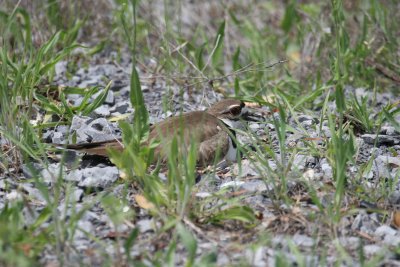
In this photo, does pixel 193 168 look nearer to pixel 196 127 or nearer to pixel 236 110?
pixel 196 127

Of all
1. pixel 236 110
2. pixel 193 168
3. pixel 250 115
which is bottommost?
pixel 250 115

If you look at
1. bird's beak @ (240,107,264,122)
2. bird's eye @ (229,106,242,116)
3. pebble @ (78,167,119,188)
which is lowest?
bird's beak @ (240,107,264,122)

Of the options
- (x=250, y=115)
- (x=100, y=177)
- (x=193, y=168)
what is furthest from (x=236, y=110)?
(x=193, y=168)

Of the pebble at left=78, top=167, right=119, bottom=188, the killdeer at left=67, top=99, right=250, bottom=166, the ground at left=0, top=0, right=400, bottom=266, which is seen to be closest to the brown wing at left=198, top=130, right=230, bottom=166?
the killdeer at left=67, top=99, right=250, bottom=166

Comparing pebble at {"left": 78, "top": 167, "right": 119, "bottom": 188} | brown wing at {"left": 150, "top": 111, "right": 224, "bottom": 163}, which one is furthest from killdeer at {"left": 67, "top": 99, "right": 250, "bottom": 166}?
pebble at {"left": 78, "top": 167, "right": 119, "bottom": 188}

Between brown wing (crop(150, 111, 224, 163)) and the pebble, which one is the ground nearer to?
the pebble

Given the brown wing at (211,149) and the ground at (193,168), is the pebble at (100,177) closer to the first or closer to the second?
the ground at (193,168)

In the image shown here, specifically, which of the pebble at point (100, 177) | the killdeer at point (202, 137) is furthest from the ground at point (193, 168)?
the killdeer at point (202, 137)

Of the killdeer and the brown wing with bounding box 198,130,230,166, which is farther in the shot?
the brown wing with bounding box 198,130,230,166

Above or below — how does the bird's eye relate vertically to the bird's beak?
above

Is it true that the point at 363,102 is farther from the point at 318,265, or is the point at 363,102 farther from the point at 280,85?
the point at 318,265

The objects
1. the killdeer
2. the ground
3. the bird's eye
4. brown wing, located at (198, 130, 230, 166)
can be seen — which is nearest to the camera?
the ground

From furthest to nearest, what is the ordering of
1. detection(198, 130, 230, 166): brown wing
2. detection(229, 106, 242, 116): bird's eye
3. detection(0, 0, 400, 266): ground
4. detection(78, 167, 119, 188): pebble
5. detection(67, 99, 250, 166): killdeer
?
1. detection(229, 106, 242, 116): bird's eye
2. detection(198, 130, 230, 166): brown wing
3. detection(67, 99, 250, 166): killdeer
4. detection(78, 167, 119, 188): pebble
5. detection(0, 0, 400, 266): ground

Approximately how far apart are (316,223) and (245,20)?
4.11 meters
